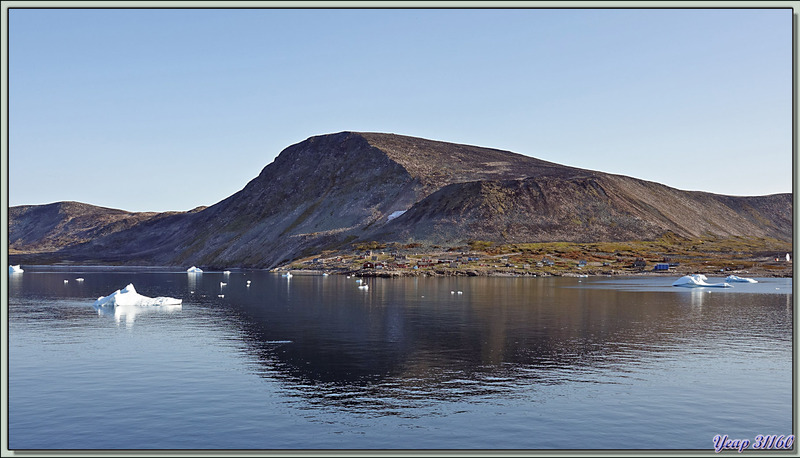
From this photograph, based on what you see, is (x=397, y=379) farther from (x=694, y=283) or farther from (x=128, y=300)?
(x=694, y=283)

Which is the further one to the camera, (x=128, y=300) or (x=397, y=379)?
(x=128, y=300)

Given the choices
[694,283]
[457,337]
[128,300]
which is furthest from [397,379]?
[694,283]

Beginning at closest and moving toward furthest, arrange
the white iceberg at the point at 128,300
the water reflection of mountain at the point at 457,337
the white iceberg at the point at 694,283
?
the water reflection of mountain at the point at 457,337 < the white iceberg at the point at 128,300 < the white iceberg at the point at 694,283

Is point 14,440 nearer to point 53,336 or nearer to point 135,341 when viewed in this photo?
point 135,341

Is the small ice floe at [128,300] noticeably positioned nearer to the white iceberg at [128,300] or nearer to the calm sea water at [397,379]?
the white iceberg at [128,300]

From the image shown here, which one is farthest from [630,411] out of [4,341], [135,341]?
[135,341]

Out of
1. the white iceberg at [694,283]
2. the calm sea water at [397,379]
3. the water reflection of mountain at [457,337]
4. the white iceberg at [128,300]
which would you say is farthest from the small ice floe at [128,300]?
the white iceberg at [694,283]

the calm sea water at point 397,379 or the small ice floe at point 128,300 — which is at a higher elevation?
the small ice floe at point 128,300
